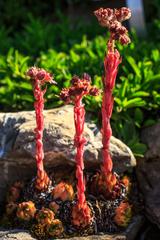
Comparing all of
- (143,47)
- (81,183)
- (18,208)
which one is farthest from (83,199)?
(143,47)

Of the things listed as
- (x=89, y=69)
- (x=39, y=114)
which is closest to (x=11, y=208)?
(x=39, y=114)

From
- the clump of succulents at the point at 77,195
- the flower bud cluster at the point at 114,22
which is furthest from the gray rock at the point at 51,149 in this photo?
the flower bud cluster at the point at 114,22

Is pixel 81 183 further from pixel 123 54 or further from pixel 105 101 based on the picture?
pixel 123 54

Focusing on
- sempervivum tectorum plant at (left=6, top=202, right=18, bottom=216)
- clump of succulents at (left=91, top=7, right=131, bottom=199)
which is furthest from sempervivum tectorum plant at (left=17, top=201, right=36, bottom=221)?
clump of succulents at (left=91, top=7, right=131, bottom=199)

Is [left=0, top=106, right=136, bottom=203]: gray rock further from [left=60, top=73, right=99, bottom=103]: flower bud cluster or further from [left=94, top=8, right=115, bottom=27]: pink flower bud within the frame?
[left=94, top=8, right=115, bottom=27]: pink flower bud

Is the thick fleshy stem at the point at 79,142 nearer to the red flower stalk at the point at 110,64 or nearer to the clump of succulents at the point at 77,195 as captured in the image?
the clump of succulents at the point at 77,195

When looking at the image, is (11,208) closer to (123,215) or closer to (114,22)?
(123,215)
